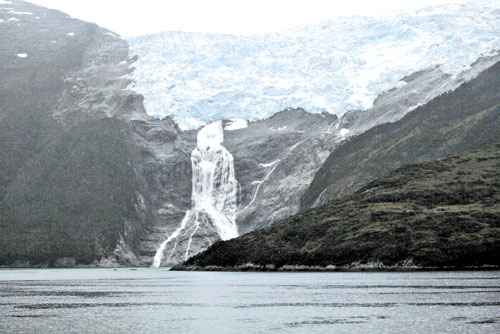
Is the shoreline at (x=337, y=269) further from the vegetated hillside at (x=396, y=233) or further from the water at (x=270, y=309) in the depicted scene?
the water at (x=270, y=309)

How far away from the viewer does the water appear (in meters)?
66.8

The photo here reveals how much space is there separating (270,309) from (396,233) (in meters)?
82.0

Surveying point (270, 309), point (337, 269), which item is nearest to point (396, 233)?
point (337, 269)

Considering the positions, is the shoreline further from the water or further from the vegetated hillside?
the water

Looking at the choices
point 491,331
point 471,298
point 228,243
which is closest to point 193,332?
point 491,331

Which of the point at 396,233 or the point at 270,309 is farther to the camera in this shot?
the point at 396,233

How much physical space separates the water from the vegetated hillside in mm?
31547

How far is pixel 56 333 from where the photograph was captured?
211 feet

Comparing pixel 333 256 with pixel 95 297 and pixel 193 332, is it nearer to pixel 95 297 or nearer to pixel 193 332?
pixel 95 297

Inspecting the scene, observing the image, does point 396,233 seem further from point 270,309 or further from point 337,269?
point 270,309

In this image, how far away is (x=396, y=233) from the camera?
16062cm

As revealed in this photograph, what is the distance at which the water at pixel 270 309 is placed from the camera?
219 feet

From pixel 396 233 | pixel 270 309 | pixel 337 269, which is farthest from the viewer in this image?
pixel 337 269

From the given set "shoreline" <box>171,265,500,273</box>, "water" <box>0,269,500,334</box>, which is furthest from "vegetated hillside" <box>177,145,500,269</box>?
"water" <box>0,269,500,334</box>
